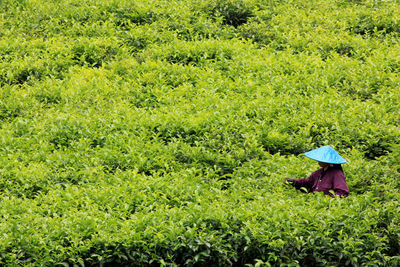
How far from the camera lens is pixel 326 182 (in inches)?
243

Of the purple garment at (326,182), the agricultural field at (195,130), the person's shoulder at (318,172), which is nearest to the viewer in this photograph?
the agricultural field at (195,130)

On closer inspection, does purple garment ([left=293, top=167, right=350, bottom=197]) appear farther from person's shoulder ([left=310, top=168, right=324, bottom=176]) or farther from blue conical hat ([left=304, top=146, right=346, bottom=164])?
blue conical hat ([left=304, top=146, right=346, bottom=164])

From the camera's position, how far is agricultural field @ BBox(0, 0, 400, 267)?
529 centimetres

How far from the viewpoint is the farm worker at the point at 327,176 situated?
609cm

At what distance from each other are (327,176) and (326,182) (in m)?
0.08

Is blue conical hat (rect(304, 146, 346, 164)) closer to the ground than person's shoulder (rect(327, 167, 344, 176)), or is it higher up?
higher up

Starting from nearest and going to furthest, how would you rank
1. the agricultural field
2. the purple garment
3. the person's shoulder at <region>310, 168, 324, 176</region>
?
the agricultural field → the purple garment → the person's shoulder at <region>310, 168, 324, 176</region>

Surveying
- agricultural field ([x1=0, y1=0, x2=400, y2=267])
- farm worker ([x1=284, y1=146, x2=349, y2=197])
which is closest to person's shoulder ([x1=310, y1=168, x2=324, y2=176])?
farm worker ([x1=284, y1=146, x2=349, y2=197])

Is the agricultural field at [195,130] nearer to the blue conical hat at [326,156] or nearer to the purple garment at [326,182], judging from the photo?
the purple garment at [326,182]

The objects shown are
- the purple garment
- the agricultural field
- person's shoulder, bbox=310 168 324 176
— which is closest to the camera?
the agricultural field

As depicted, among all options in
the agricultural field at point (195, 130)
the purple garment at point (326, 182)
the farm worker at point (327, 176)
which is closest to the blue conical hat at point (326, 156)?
the farm worker at point (327, 176)

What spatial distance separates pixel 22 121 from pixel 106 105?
1418mm

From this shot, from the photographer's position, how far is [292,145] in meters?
7.63

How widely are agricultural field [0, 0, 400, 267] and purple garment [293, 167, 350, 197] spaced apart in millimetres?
170
